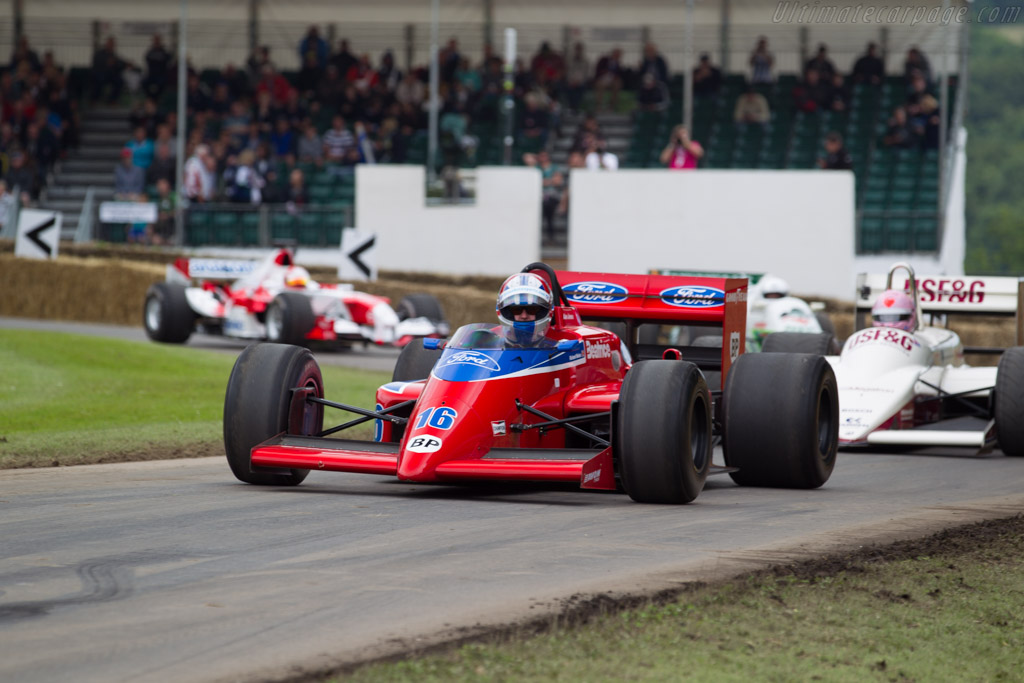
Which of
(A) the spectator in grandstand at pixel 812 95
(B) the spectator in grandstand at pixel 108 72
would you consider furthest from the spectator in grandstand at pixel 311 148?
(A) the spectator in grandstand at pixel 812 95

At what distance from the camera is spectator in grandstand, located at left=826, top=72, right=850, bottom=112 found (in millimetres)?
33219

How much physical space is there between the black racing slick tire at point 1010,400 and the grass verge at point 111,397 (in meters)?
5.73

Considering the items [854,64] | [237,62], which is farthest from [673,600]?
[237,62]

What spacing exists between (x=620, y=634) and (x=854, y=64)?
30871 mm

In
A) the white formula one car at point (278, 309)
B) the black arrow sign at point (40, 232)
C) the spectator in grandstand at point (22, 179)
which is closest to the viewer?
the white formula one car at point (278, 309)

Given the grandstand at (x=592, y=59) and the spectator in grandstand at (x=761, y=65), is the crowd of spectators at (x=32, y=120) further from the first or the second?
the spectator in grandstand at (x=761, y=65)

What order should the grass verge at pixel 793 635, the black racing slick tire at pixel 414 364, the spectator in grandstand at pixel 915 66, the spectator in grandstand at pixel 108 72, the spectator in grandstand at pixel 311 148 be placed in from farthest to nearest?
the spectator in grandstand at pixel 108 72
the spectator in grandstand at pixel 311 148
the spectator in grandstand at pixel 915 66
the black racing slick tire at pixel 414 364
the grass verge at pixel 793 635

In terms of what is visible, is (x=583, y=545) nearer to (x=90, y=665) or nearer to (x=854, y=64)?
(x=90, y=665)

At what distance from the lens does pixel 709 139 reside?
3331cm

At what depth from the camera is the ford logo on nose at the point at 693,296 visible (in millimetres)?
11523

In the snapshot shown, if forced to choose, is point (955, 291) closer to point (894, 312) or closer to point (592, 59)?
point (894, 312)

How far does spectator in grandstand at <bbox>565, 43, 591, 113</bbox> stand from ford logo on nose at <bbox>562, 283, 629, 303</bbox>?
2400 cm

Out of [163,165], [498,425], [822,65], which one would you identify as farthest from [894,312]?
[163,165]

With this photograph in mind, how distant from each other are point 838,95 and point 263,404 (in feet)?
86.2
